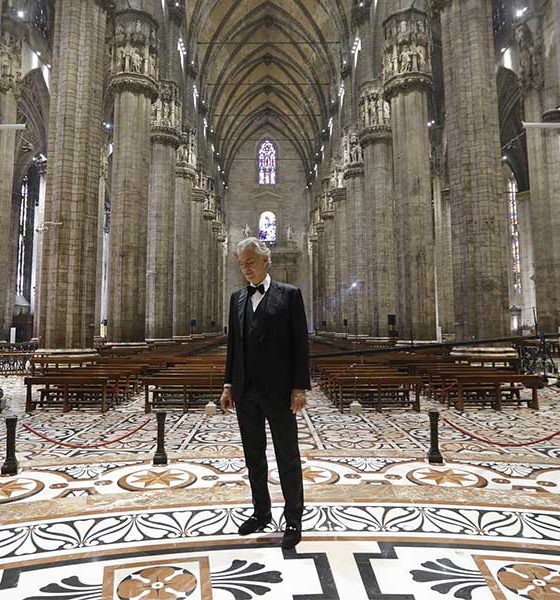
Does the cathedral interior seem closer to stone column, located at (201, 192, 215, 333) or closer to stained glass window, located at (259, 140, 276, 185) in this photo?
stone column, located at (201, 192, 215, 333)

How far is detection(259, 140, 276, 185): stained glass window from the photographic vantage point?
48906 mm

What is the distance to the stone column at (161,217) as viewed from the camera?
66.5 ft

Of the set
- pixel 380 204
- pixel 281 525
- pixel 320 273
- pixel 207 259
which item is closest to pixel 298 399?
pixel 281 525

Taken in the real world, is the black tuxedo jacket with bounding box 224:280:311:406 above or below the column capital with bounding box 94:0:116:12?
below

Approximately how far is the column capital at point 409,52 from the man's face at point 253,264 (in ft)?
52.9

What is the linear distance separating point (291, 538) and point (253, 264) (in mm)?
1696

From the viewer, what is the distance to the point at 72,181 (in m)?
11.9

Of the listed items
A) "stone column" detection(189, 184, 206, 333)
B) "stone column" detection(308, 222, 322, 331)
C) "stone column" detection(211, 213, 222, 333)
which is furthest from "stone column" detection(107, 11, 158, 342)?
"stone column" detection(308, 222, 322, 331)

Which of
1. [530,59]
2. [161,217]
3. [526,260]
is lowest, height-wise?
[526,260]

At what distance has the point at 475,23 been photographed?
39.1 ft

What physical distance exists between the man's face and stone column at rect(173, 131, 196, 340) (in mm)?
23269

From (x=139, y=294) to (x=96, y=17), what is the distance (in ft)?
27.9

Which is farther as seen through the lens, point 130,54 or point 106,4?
point 130,54

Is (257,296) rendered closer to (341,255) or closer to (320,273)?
(341,255)
